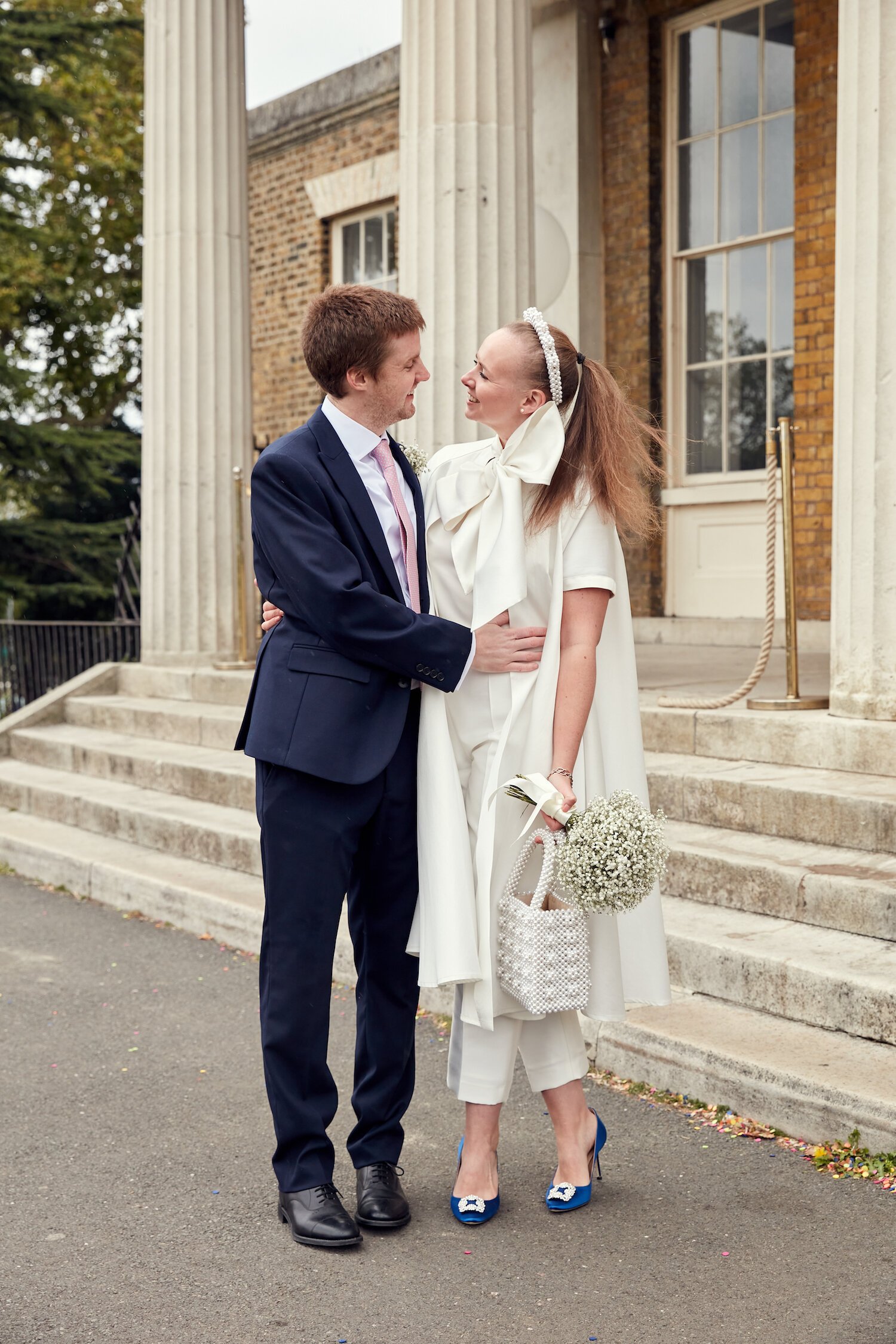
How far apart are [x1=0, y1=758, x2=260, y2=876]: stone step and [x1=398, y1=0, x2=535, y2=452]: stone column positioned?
7.70ft

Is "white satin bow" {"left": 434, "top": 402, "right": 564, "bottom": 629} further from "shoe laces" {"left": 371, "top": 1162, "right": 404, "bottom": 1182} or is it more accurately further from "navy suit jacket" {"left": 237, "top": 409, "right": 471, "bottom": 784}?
"shoe laces" {"left": 371, "top": 1162, "right": 404, "bottom": 1182}

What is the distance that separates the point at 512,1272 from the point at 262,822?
108 cm

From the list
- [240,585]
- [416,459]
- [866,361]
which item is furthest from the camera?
[240,585]

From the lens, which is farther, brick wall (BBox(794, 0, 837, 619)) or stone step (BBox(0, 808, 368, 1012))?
brick wall (BBox(794, 0, 837, 619))

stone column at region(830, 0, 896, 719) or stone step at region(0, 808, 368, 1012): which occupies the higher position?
stone column at region(830, 0, 896, 719)

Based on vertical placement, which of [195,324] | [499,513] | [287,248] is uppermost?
[287,248]

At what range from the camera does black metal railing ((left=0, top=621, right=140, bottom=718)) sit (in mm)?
11773

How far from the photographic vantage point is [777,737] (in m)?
5.57

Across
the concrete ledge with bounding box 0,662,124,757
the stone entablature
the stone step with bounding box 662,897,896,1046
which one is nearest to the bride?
the stone step with bounding box 662,897,896,1046

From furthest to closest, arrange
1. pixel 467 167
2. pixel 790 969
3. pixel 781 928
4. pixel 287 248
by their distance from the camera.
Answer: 1. pixel 287 248
2. pixel 467 167
3. pixel 781 928
4. pixel 790 969

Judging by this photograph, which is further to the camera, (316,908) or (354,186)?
(354,186)

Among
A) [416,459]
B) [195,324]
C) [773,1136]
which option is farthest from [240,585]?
[773,1136]

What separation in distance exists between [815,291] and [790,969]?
698cm

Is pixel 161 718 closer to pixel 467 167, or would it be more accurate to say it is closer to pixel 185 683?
pixel 185 683
